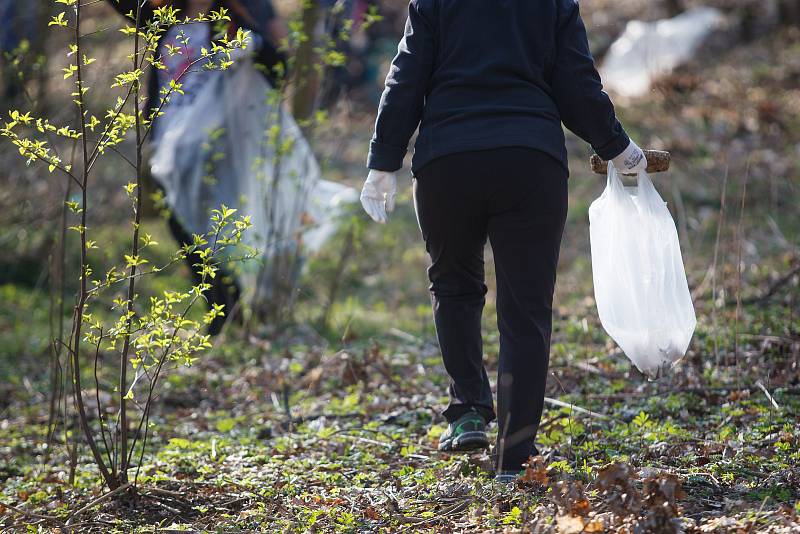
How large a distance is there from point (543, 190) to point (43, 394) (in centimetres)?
320

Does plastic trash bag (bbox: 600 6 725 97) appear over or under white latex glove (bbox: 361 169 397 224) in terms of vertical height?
over

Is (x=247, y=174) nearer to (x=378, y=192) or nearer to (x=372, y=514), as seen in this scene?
(x=378, y=192)

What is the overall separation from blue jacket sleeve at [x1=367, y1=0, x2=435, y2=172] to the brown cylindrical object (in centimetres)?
64

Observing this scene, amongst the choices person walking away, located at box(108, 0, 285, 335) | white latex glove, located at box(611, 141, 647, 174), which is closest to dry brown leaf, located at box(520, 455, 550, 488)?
white latex glove, located at box(611, 141, 647, 174)

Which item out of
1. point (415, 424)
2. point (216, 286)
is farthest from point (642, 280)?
point (216, 286)

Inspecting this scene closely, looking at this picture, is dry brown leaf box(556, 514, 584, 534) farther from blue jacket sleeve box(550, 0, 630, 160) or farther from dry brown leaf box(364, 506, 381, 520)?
blue jacket sleeve box(550, 0, 630, 160)

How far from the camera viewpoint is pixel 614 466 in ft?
8.11

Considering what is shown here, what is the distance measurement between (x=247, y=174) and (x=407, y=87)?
2.95m

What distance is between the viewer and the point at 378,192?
3.16 m

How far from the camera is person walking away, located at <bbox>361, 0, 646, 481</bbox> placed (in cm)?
289

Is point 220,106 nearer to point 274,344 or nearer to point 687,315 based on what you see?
point 274,344

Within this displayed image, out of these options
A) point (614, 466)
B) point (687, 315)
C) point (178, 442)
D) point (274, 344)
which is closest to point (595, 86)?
point (687, 315)

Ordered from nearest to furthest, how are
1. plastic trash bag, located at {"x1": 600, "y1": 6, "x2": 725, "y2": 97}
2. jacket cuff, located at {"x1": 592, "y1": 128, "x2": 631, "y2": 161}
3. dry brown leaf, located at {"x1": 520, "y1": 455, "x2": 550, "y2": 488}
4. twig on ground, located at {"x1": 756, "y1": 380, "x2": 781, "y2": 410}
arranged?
dry brown leaf, located at {"x1": 520, "y1": 455, "x2": 550, "y2": 488}
jacket cuff, located at {"x1": 592, "y1": 128, "x2": 631, "y2": 161}
twig on ground, located at {"x1": 756, "y1": 380, "x2": 781, "y2": 410}
plastic trash bag, located at {"x1": 600, "y1": 6, "x2": 725, "y2": 97}

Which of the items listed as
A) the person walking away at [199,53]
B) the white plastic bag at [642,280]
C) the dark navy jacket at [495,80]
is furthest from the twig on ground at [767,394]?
the person walking away at [199,53]
